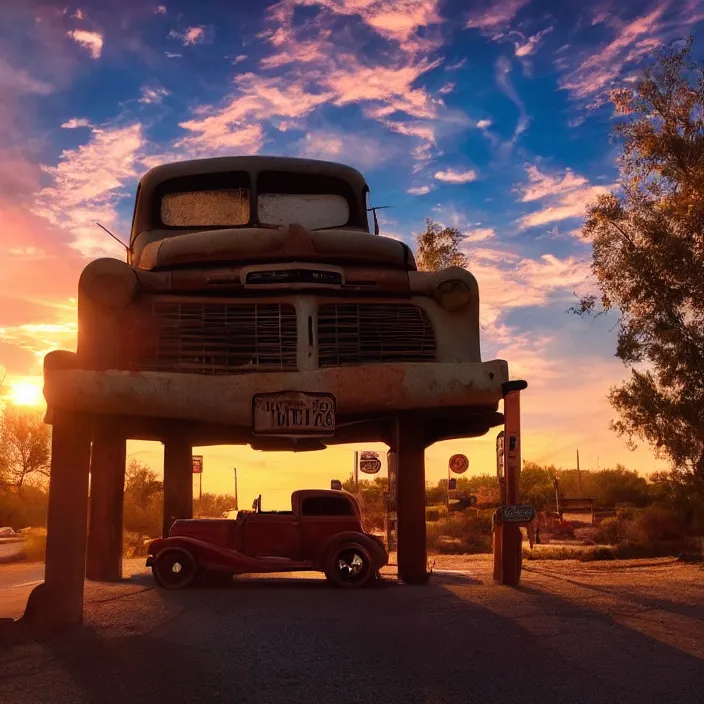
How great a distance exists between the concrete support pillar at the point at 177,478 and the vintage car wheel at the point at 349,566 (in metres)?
3.99

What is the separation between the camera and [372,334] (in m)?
7.50

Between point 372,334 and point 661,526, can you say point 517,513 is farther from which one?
point 661,526

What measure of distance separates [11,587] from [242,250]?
304 inches

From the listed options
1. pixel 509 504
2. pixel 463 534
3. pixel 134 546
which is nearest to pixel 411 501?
pixel 509 504

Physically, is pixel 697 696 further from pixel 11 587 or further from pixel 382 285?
pixel 11 587

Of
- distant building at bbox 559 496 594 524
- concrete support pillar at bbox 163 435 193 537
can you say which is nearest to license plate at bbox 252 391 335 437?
concrete support pillar at bbox 163 435 193 537

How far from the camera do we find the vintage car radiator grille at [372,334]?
7.40m

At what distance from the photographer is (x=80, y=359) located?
704cm

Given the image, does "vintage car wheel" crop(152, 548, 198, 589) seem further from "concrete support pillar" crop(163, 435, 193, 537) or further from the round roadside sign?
the round roadside sign

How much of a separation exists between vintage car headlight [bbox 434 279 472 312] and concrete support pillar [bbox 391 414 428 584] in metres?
3.62

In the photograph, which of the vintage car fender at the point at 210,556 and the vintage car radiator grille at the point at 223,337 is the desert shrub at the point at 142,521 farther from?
the vintage car radiator grille at the point at 223,337

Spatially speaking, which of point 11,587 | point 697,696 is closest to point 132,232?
point 11,587

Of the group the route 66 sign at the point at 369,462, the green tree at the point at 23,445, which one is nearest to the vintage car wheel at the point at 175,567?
the route 66 sign at the point at 369,462

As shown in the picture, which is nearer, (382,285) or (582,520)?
(382,285)
